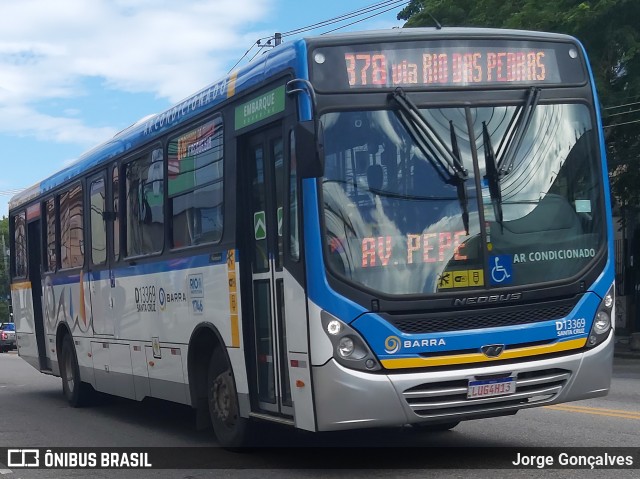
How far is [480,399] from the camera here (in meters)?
7.80

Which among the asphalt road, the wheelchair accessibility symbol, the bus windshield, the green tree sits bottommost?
the asphalt road

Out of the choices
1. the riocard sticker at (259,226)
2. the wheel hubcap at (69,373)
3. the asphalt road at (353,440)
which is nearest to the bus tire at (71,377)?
the wheel hubcap at (69,373)

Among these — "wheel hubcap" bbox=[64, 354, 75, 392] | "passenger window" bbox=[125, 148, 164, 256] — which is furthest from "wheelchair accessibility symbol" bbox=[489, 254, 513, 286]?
"wheel hubcap" bbox=[64, 354, 75, 392]

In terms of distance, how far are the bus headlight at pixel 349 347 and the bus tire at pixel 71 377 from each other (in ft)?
26.8

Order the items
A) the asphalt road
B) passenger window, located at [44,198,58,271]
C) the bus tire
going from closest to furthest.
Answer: the asphalt road
the bus tire
passenger window, located at [44,198,58,271]

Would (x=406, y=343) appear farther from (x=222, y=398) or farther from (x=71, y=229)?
(x=71, y=229)

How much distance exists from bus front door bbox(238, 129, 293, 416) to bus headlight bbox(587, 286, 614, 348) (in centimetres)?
238

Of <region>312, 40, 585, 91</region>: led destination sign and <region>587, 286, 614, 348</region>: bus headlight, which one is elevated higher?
<region>312, 40, 585, 91</region>: led destination sign

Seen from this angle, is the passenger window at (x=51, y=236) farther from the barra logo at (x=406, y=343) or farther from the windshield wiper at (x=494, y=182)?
the windshield wiper at (x=494, y=182)

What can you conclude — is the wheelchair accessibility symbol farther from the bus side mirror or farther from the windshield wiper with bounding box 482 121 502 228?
the bus side mirror

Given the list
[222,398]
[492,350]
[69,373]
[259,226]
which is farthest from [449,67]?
[69,373]

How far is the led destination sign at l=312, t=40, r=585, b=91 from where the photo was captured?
8.04 meters

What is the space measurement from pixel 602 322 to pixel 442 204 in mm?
1624

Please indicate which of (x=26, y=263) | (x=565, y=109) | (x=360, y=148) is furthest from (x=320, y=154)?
(x=26, y=263)
